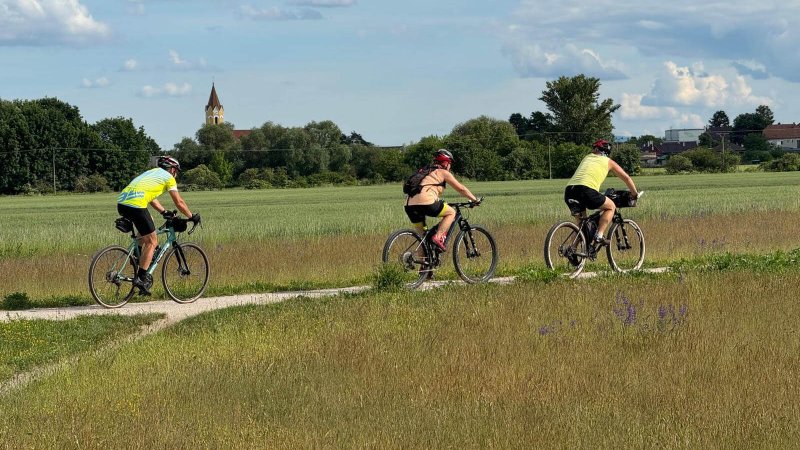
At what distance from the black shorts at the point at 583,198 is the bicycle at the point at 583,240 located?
0.55 ft

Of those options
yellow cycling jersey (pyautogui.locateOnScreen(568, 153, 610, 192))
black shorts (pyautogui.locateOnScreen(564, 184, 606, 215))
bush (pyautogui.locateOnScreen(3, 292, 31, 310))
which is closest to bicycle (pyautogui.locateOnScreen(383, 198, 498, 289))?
black shorts (pyautogui.locateOnScreen(564, 184, 606, 215))

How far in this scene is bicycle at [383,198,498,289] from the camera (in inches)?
598

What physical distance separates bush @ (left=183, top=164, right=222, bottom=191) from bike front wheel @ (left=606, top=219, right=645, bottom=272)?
9650cm

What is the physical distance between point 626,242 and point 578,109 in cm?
12697

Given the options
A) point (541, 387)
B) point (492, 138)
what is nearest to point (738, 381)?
point (541, 387)

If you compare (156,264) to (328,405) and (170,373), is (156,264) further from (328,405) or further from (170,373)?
Result: (328,405)

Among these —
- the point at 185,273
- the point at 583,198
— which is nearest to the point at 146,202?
the point at 185,273

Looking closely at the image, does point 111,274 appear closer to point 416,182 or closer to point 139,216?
point 139,216

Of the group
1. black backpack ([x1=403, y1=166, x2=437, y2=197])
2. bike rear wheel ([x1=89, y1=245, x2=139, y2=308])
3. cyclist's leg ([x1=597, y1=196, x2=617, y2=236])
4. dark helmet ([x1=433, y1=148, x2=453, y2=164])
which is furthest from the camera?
cyclist's leg ([x1=597, y1=196, x2=617, y2=236])

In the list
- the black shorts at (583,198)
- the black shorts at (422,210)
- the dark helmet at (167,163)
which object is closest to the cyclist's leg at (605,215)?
the black shorts at (583,198)

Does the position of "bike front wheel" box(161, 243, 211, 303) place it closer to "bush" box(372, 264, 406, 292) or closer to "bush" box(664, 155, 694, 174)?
"bush" box(372, 264, 406, 292)

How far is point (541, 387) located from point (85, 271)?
38.3 feet

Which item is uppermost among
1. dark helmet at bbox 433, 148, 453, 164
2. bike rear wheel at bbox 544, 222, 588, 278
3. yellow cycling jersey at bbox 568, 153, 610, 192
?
dark helmet at bbox 433, 148, 453, 164

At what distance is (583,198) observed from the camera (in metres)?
16.0
